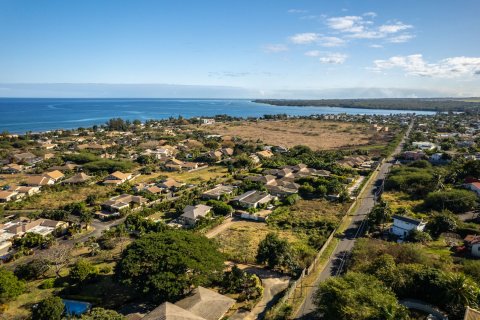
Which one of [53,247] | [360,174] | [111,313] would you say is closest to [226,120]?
[360,174]

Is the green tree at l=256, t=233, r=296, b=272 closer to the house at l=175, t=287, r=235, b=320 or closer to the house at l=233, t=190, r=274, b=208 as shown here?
the house at l=175, t=287, r=235, b=320

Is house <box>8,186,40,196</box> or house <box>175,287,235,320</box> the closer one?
house <box>175,287,235,320</box>

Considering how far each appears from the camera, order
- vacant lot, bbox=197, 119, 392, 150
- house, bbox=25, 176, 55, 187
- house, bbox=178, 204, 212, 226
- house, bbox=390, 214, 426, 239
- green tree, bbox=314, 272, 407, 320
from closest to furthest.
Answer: green tree, bbox=314, 272, 407, 320 < house, bbox=390, 214, 426, 239 < house, bbox=178, 204, 212, 226 < house, bbox=25, 176, 55, 187 < vacant lot, bbox=197, 119, 392, 150

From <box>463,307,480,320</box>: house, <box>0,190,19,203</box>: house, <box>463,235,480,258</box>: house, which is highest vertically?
<box>463,307,480,320</box>: house

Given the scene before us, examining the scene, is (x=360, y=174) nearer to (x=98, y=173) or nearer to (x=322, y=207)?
(x=322, y=207)

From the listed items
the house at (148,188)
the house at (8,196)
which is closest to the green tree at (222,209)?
the house at (148,188)

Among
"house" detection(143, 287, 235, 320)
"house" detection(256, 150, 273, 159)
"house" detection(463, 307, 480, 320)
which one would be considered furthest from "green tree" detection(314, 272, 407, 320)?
"house" detection(256, 150, 273, 159)

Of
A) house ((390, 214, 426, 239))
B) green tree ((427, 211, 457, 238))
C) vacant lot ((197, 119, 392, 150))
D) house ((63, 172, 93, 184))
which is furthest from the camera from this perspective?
vacant lot ((197, 119, 392, 150))
